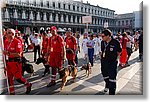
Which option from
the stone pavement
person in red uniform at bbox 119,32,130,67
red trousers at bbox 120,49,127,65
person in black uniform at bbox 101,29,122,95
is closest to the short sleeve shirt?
person in black uniform at bbox 101,29,122,95

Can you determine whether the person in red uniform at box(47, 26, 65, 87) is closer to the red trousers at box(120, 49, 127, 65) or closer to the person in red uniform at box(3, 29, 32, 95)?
the person in red uniform at box(3, 29, 32, 95)

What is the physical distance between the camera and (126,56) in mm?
5992

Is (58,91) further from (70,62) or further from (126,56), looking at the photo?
(126,56)

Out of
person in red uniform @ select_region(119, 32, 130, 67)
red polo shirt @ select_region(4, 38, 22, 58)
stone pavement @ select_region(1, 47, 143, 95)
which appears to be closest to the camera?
red polo shirt @ select_region(4, 38, 22, 58)

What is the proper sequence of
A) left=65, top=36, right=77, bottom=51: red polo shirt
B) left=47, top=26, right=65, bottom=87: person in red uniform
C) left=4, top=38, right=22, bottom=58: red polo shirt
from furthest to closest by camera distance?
left=65, top=36, right=77, bottom=51: red polo shirt, left=47, top=26, right=65, bottom=87: person in red uniform, left=4, top=38, right=22, bottom=58: red polo shirt

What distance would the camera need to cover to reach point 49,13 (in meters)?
5.05

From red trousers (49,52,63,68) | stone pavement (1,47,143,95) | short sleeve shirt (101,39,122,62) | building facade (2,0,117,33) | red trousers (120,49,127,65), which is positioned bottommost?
stone pavement (1,47,143,95)

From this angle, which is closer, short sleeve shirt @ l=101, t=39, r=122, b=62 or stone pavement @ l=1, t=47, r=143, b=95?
short sleeve shirt @ l=101, t=39, r=122, b=62

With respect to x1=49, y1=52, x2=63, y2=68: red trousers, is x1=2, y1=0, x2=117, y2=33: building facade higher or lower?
higher

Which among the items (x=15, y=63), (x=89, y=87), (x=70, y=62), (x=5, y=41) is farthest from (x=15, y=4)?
(x=89, y=87)

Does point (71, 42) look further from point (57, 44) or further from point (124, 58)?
point (124, 58)

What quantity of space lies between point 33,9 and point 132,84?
260cm

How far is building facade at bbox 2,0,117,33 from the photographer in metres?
4.04

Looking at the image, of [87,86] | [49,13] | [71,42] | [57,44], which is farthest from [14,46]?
[49,13]
